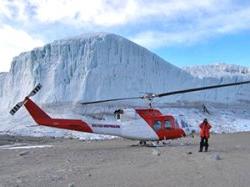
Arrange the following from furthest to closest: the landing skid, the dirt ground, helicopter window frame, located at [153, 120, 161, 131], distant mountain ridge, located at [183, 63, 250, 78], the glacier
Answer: distant mountain ridge, located at [183, 63, 250, 78], the glacier, the landing skid, helicopter window frame, located at [153, 120, 161, 131], the dirt ground

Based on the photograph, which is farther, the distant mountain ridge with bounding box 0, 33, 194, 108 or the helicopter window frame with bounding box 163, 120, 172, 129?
the distant mountain ridge with bounding box 0, 33, 194, 108

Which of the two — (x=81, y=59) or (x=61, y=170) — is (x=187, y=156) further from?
(x=81, y=59)

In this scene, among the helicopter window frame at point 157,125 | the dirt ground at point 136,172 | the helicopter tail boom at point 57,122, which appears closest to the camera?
the dirt ground at point 136,172

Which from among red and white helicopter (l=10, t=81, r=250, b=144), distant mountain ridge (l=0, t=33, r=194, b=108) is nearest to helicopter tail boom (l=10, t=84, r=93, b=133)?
red and white helicopter (l=10, t=81, r=250, b=144)

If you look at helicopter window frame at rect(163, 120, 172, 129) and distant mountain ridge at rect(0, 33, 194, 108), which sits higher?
distant mountain ridge at rect(0, 33, 194, 108)

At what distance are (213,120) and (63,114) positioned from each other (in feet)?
53.0

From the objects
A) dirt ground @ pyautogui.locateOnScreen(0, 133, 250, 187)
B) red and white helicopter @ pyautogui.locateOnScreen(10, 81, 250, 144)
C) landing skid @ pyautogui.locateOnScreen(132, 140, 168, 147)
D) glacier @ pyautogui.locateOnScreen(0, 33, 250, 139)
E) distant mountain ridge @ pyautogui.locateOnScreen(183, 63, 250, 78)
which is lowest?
dirt ground @ pyautogui.locateOnScreen(0, 133, 250, 187)

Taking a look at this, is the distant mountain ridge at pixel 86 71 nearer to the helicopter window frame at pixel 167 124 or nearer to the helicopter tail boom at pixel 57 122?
the helicopter tail boom at pixel 57 122

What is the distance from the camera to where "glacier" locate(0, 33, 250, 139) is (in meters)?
55.2

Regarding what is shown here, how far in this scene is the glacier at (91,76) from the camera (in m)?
55.2

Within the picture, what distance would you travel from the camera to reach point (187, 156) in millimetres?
14836

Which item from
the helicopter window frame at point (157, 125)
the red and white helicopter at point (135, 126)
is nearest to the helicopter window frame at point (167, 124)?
the red and white helicopter at point (135, 126)

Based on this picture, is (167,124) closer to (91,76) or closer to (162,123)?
(162,123)

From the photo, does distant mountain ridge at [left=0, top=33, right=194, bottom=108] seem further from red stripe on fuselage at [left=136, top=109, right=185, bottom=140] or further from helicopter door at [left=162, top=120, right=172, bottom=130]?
helicopter door at [left=162, top=120, right=172, bottom=130]
